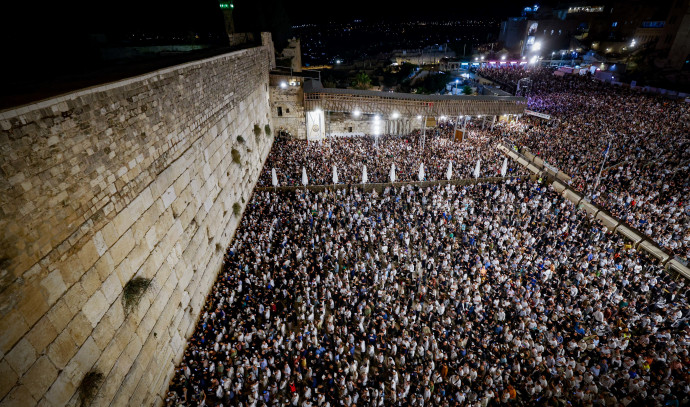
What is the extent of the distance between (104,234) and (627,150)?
78.6 ft

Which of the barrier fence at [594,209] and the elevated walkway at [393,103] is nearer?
the barrier fence at [594,209]

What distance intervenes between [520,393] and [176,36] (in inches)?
1288

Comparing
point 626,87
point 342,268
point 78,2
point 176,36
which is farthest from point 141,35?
point 626,87

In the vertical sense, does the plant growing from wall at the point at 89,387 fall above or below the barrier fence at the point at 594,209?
above

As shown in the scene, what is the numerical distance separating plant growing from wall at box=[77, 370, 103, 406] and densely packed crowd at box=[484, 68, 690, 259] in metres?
17.3

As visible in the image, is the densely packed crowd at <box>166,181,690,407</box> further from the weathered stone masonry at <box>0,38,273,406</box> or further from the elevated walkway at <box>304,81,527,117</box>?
the elevated walkway at <box>304,81,527,117</box>

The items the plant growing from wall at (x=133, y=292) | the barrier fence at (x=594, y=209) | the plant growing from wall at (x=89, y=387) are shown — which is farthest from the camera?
the barrier fence at (x=594, y=209)

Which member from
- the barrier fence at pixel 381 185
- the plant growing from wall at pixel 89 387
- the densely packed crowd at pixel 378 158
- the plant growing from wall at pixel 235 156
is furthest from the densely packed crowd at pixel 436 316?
the densely packed crowd at pixel 378 158

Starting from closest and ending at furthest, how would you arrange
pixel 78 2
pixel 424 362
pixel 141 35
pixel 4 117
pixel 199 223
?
1. pixel 4 117
2. pixel 424 362
3. pixel 199 223
4. pixel 78 2
5. pixel 141 35

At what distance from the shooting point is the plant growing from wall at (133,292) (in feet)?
20.4

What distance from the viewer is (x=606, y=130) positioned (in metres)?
20.2

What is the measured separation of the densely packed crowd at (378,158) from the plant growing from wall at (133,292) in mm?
10245

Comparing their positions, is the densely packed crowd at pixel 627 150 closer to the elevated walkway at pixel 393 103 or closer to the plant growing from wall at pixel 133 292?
the elevated walkway at pixel 393 103

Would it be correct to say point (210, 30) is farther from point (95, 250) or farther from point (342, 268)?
point (95, 250)
